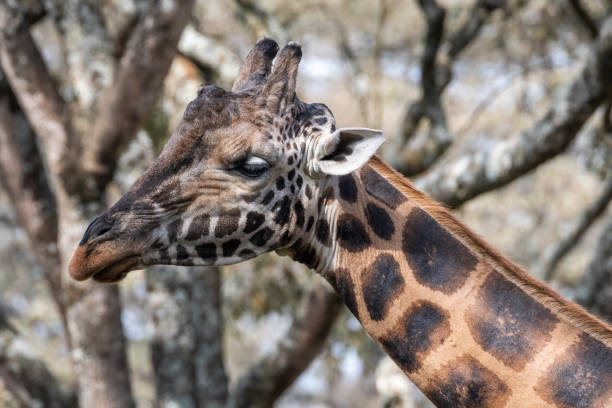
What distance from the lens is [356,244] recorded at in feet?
12.2

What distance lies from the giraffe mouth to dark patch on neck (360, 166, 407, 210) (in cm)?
120

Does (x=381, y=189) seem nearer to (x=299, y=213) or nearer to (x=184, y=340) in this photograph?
(x=299, y=213)

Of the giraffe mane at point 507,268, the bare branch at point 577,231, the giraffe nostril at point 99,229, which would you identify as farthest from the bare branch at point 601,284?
the giraffe nostril at point 99,229

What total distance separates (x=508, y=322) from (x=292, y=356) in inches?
168

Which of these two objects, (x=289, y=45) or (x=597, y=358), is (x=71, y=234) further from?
(x=597, y=358)

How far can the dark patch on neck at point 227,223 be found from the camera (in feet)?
11.5

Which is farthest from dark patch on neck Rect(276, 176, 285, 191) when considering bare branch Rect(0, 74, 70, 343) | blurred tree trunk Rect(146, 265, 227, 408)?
bare branch Rect(0, 74, 70, 343)

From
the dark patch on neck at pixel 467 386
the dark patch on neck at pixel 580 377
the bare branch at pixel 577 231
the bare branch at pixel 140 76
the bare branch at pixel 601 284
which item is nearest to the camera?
the dark patch on neck at pixel 580 377

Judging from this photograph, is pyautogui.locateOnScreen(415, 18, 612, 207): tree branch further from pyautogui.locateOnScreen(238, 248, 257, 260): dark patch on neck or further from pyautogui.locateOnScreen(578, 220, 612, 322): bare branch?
pyautogui.locateOnScreen(238, 248, 257, 260): dark patch on neck

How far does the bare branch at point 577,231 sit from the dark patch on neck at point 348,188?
7.51 m

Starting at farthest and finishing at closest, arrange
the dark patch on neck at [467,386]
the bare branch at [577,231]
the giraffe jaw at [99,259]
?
the bare branch at [577,231]
the giraffe jaw at [99,259]
the dark patch on neck at [467,386]

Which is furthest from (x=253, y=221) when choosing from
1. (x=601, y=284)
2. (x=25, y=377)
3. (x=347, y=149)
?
(x=601, y=284)

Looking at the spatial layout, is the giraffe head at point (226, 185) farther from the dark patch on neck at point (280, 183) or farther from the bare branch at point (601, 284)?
the bare branch at point (601, 284)

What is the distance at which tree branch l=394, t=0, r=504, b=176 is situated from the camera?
28.9ft
